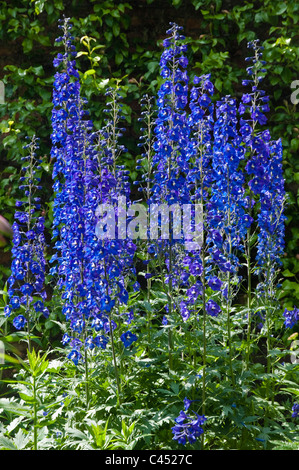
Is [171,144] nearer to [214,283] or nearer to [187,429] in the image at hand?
[214,283]

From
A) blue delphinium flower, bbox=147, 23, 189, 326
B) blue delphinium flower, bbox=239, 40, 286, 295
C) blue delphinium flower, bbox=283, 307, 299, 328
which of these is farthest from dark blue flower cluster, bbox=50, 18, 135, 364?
blue delphinium flower, bbox=283, 307, 299, 328

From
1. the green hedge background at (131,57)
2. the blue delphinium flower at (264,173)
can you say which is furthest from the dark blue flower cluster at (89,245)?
the green hedge background at (131,57)

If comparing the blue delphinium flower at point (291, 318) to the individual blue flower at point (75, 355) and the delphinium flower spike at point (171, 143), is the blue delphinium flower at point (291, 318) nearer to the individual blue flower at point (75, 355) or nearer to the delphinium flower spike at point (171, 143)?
the delphinium flower spike at point (171, 143)

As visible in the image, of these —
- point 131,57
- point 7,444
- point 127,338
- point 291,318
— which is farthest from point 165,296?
point 131,57

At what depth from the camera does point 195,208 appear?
247cm

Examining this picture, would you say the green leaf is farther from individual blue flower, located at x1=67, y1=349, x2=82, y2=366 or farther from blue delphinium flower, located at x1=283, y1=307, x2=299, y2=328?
blue delphinium flower, located at x1=283, y1=307, x2=299, y2=328

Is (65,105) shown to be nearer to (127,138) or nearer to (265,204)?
(265,204)

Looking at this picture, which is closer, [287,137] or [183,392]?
[183,392]

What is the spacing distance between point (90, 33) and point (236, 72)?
112cm

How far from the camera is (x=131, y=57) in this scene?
4.45 meters

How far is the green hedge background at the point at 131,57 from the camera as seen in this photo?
4.21 m

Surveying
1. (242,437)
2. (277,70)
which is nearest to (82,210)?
(242,437)

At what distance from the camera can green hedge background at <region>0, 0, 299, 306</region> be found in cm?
421

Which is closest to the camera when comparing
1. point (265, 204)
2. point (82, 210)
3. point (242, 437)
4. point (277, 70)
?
point (82, 210)
